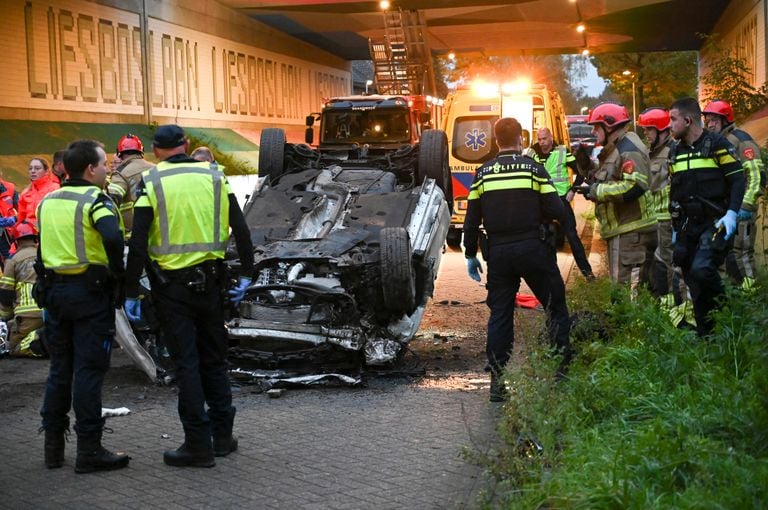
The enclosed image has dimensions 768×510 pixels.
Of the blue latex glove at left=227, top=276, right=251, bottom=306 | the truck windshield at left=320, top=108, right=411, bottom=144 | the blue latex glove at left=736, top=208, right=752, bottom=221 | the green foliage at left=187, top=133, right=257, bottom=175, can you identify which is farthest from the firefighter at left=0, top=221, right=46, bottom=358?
the green foliage at left=187, top=133, right=257, bottom=175

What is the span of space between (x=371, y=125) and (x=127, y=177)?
729 cm

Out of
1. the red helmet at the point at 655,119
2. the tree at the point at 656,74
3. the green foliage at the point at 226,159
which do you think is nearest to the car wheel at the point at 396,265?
the red helmet at the point at 655,119

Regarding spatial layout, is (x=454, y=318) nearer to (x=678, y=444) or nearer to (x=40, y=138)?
(x=678, y=444)

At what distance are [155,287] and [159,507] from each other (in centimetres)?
130

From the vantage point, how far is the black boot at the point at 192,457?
5734 millimetres

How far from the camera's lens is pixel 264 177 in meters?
10.8

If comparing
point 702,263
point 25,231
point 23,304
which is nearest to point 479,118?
point 25,231

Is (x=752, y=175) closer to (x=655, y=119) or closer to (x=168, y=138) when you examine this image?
(x=655, y=119)

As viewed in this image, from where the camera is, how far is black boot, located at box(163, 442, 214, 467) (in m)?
5.73

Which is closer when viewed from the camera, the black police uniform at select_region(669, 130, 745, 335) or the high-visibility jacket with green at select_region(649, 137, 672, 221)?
the black police uniform at select_region(669, 130, 745, 335)

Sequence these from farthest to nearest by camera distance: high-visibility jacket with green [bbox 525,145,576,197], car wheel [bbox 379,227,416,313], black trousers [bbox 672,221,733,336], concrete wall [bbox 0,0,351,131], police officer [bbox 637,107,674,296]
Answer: concrete wall [bbox 0,0,351,131]
high-visibility jacket with green [bbox 525,145,576,197]
police officer [bbox 637,107,674,296]
car wheel [bbox 379,227,416,313]
black trousers [bbox 672,221,733,336]

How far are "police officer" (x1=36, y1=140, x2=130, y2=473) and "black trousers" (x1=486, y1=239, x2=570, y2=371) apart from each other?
2.53m

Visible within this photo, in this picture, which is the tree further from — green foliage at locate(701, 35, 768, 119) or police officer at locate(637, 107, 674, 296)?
police officer at locate(637, 107, 674, 296)

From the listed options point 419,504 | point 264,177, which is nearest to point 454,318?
point 264,177
